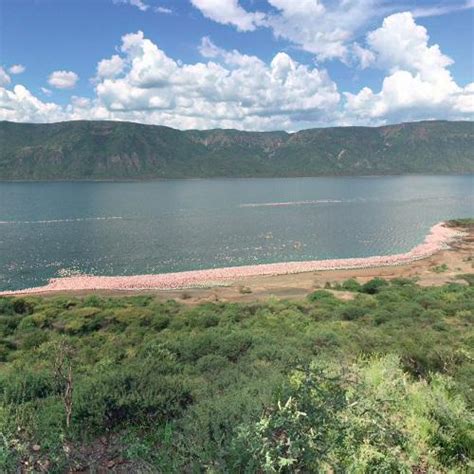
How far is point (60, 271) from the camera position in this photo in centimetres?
→ 5459

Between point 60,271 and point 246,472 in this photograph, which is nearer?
point 246,472

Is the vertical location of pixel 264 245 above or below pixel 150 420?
below

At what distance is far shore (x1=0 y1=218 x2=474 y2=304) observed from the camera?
139 ft

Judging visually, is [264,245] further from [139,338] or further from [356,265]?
[139,338]

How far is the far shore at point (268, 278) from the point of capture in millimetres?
42312

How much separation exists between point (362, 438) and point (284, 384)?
170cm

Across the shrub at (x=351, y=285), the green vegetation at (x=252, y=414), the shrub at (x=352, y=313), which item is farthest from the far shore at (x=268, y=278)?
the green vegetation at (x=252, y=414)

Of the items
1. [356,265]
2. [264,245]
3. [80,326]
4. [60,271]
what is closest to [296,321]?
[80,326]

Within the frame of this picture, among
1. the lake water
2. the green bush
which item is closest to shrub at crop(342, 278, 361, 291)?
the green bush

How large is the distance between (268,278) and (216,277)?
6444 millimetres

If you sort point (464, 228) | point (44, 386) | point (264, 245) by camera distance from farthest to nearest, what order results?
point (464, 228), point (264, 245), point (44, 386)

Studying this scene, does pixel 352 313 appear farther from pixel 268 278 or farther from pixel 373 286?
pixel 268 278

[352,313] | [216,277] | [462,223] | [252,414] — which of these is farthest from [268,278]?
[462,223]

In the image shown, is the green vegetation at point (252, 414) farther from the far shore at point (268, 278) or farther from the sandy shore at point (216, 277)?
the sandy shore at point (216, 277)
